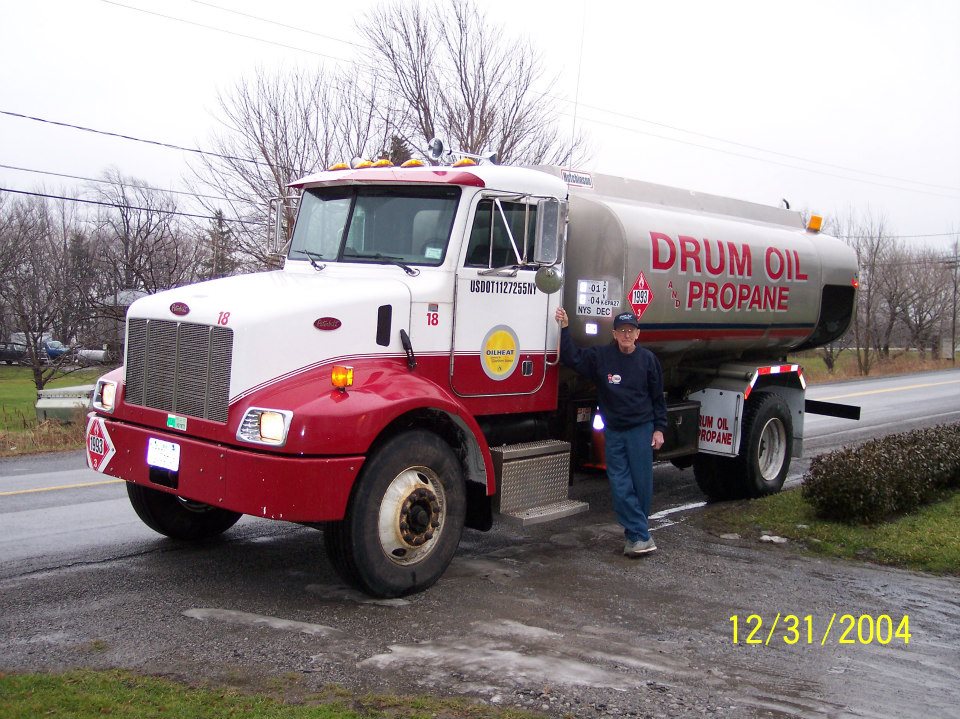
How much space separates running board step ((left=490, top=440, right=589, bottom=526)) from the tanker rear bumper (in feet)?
4.82

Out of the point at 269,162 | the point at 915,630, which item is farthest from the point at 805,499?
the point at 269,162

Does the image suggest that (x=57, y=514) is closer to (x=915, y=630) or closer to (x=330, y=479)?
(x=330, y=479)

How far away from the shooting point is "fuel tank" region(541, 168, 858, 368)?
745cm

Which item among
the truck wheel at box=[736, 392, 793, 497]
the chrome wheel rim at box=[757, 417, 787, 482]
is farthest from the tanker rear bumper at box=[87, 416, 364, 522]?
the chrome wheel rim at box=[757, 417, 787, 482]

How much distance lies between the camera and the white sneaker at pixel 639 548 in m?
7.08

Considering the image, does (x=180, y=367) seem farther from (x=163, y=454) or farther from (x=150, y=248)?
(x=150, y=248)

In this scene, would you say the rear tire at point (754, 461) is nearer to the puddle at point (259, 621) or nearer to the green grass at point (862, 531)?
the green grass at point (862, 531)

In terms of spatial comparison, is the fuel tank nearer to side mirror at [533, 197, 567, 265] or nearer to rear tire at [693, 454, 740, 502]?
side mirror at [533, 197, 567, 265]

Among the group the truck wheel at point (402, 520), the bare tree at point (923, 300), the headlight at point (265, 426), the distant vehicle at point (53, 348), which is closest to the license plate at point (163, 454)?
the headlight at point (265, 426)

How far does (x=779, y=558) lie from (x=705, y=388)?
248 centimetres

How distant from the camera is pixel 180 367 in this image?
5719 mm

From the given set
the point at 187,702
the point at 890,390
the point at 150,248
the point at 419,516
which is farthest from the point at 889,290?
the point at 187,702
